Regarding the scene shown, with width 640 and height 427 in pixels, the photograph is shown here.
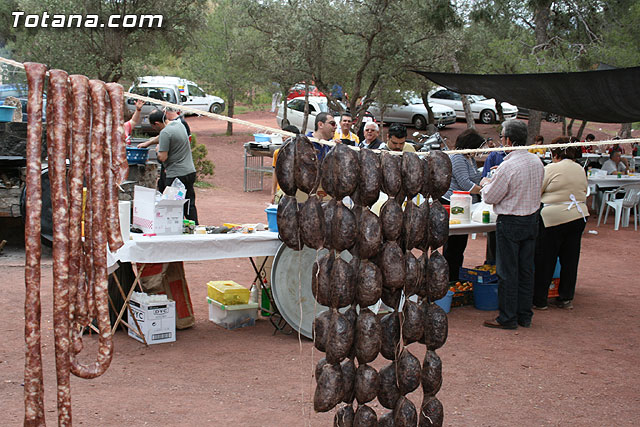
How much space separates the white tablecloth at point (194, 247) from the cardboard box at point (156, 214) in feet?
0.36

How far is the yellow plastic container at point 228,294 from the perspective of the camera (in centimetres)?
645

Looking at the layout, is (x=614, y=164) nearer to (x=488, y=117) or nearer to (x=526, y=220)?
(x=526, y=220)

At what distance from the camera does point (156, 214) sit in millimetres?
5727

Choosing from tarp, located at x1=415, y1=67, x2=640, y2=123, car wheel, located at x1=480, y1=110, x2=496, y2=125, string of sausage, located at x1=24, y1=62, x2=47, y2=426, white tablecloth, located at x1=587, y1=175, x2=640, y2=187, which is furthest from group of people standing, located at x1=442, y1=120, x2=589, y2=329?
car wheel, located at x1=480, y1=110, x2=496, y2=125

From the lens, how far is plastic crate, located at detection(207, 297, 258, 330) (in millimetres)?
6385

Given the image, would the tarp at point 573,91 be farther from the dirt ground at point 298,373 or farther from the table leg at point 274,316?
the table leg at point 274,316

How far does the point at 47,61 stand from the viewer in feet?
60.7

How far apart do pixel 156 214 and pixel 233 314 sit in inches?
52.1

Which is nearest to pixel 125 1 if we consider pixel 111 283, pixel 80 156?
pixel 111 283

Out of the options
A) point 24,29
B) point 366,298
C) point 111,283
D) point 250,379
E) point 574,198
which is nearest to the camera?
point 366,298

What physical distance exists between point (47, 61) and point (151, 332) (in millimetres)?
15117

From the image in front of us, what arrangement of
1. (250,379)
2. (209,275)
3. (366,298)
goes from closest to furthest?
(366,298) → (250,379) → (209,275)

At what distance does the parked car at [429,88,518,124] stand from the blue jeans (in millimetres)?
23814

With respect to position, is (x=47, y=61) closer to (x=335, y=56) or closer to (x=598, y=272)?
(x=335, y=56)
